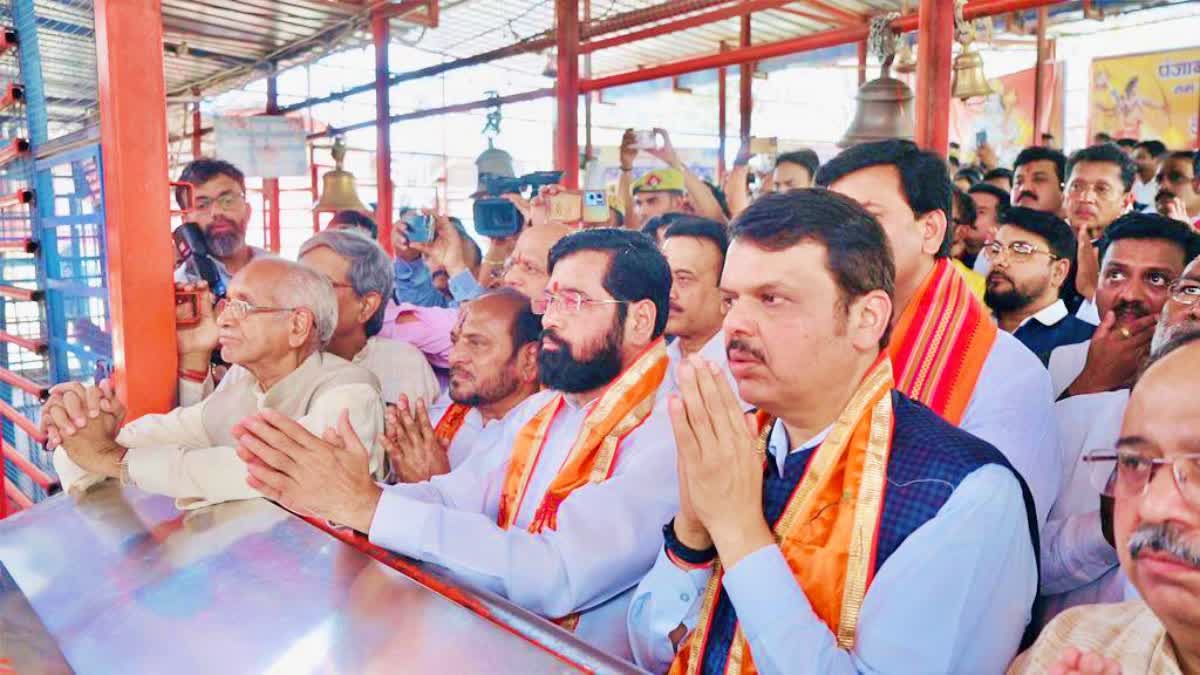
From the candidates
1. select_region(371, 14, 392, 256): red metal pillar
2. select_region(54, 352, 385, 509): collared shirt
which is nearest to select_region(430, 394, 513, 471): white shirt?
select_region(54, 352, 385, 509): collared shirt

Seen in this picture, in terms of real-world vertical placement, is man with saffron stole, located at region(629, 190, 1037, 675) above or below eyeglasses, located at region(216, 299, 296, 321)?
below

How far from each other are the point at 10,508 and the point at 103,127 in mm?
2088

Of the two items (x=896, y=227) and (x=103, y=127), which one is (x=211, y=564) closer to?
(x=103, y=127)

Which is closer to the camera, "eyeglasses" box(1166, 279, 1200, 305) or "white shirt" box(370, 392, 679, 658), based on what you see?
"white shirt" box(370, 392, 679, 658)

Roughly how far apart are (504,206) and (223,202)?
1.27m

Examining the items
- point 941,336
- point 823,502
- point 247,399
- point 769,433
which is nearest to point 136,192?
point 247,399

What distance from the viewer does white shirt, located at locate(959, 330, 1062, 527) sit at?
69.3 inches

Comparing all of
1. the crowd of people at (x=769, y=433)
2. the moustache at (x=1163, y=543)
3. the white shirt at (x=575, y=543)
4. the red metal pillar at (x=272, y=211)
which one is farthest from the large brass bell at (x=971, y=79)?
the red metal pillar at (x=272, y=211)

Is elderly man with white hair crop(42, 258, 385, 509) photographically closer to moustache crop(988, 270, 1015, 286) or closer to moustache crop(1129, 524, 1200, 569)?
moustache crop(1129, 524, 1200, 569)

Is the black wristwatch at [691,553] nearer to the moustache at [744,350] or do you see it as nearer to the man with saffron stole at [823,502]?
the man with saffron stole at [823,502]

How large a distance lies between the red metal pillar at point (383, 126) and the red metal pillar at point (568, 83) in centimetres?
157

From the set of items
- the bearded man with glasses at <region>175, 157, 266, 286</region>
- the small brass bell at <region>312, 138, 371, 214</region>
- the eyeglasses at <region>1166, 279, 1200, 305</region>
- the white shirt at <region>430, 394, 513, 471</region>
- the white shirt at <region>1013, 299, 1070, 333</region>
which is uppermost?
the small brass bell at <region>312, 138, 371, 214</region>

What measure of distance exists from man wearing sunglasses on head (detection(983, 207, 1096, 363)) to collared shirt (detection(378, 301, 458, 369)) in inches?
75.7

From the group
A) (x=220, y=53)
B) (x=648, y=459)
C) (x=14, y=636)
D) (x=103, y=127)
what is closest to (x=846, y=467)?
(x=648, y=459)
